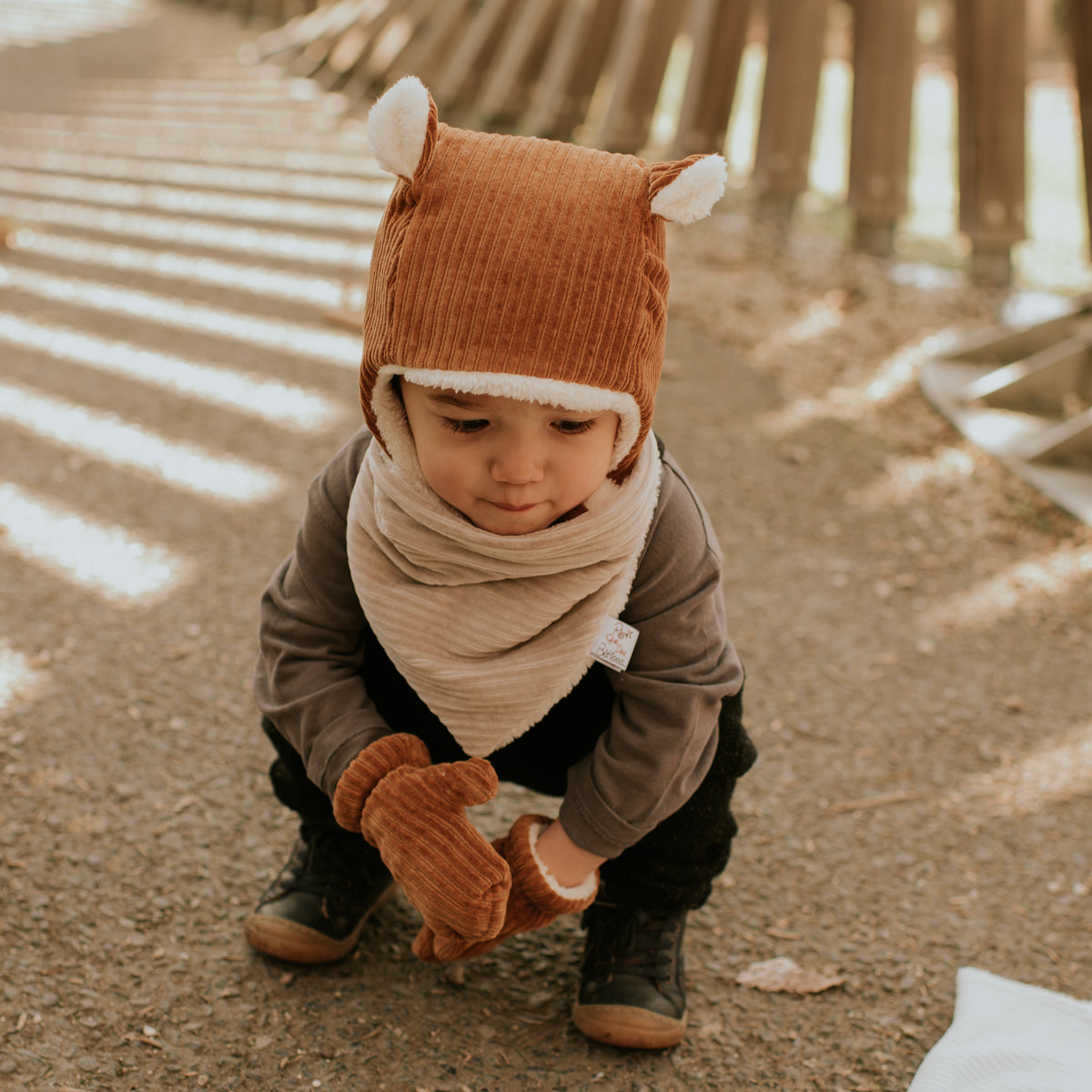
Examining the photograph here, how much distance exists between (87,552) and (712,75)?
3737 mm

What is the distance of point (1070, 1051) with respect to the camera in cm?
134

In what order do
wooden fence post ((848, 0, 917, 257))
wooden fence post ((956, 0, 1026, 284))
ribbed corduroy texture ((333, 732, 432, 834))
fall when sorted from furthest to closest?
wooden fence post ((848, 0, 917, 257)), wooden fence post ((956, 0, 1026, 284)), ribbed corduroy texture ((333, 732, 432, 834))

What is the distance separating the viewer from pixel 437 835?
1189 mm

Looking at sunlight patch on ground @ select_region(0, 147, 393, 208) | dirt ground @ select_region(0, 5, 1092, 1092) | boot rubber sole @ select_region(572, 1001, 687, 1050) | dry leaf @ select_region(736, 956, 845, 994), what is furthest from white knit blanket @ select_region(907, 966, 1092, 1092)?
sunlight patch on ground @ select_region(0, 147, 393, 208)

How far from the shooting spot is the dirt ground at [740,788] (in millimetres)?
1404

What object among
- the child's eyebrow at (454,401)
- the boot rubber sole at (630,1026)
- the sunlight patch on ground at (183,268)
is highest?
the child's eyebrow at (454,401)

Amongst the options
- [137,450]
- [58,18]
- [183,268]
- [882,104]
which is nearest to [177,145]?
[183,268]

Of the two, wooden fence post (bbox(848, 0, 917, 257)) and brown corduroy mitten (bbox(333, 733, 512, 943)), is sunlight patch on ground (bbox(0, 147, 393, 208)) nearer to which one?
wooden fence post (bbox(848, 0, 917, 257))

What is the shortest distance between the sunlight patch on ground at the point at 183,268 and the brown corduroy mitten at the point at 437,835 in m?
3.04

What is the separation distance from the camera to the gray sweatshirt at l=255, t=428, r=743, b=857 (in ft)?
4.12

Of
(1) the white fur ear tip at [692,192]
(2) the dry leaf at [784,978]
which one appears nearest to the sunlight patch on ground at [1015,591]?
(2) the dry leaf at [784,978]

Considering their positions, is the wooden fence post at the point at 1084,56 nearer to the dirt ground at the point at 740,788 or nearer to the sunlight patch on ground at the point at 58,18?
the dirt ground at the point at 740,788

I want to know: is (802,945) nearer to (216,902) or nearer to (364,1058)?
(364,1058)

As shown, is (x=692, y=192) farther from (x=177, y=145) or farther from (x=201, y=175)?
(x=177, y=145)
